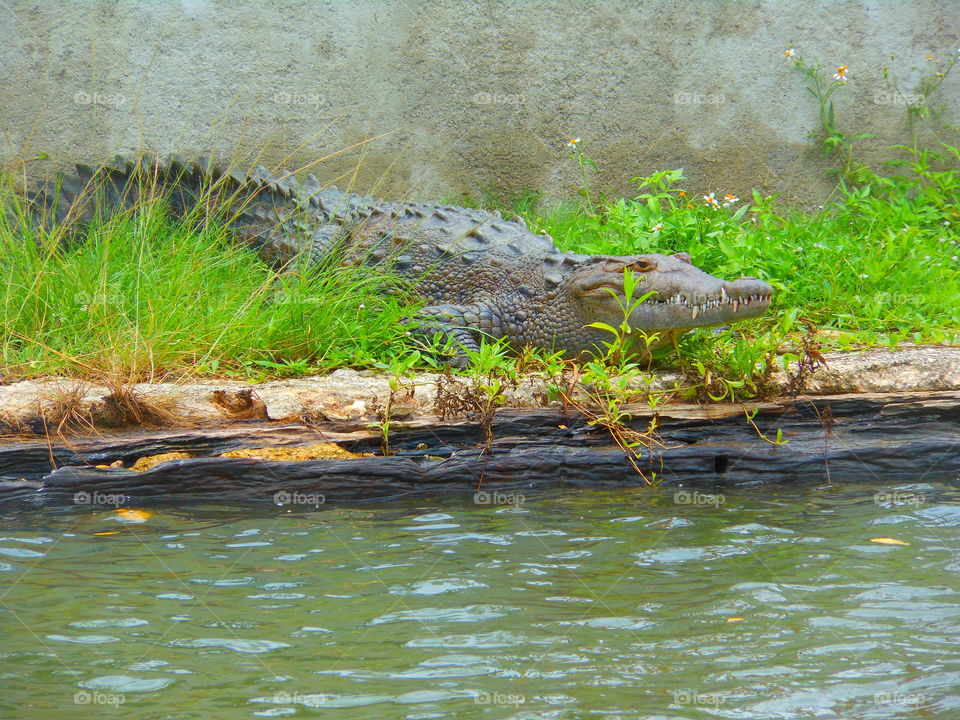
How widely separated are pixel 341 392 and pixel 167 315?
3.35 feet

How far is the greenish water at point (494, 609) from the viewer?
2.16 m

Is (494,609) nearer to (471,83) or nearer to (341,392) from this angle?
(341,392)

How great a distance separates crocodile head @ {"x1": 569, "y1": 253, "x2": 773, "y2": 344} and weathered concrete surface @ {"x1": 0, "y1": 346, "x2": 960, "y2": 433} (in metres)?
0.29

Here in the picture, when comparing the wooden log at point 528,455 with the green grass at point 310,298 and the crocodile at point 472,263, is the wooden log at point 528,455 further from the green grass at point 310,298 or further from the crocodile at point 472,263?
the crocodile at point 472,263

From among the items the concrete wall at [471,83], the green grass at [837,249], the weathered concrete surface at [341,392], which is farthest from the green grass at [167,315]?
the concrete wall at [471,83]

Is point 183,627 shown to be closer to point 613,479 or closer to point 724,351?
point 613,479

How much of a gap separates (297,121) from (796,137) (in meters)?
3.88

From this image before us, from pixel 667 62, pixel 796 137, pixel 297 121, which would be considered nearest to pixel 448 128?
pixel 297 121

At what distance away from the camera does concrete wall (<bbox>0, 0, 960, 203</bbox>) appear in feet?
22.7

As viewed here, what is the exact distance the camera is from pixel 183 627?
2.53 m

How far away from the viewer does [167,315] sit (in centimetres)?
440

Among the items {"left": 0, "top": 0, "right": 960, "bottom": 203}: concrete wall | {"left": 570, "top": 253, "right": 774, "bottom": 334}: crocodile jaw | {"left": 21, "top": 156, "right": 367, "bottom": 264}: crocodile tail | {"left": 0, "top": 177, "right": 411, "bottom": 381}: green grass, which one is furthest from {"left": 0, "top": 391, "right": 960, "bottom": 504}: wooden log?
{"left": 0, "top": 0, "right": 960, "bottom": 203}: concrete wall

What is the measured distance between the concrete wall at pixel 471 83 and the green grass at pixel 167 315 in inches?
88.3

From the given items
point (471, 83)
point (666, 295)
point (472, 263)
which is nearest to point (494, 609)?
point (666, 295)
